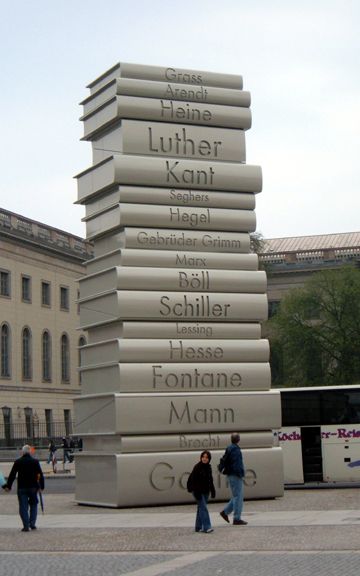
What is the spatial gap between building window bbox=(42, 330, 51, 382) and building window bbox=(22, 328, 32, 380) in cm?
290

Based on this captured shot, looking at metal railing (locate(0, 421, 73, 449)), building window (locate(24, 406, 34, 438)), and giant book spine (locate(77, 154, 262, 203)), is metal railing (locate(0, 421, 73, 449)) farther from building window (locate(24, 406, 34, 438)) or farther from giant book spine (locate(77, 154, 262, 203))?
giant book spine (locate(77, 154, 262, 203))

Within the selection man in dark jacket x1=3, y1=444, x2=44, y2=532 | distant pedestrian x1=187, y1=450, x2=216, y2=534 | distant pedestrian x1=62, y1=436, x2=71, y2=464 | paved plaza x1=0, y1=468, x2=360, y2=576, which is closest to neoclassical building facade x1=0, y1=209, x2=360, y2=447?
distant pedestrian x1=62, y1=436, x2=71, y2=464

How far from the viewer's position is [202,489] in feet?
74.4

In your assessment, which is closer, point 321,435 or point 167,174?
point 167,174

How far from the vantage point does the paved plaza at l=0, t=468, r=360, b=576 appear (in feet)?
55.6

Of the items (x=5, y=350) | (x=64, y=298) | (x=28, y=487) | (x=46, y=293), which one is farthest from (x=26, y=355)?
(x=28, y=487)

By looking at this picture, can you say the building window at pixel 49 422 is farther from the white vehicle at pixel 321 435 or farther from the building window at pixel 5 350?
the white vehicle at pixel 321 435

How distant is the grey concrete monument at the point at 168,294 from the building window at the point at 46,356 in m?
59.6

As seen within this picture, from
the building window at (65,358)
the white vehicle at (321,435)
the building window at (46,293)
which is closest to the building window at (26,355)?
the building window at (46,293)

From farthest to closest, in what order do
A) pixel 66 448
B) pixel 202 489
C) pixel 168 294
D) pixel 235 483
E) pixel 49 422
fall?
pixel 49 422, pixel 66 448, pixel 168 294, pixel 235 483, pixel 202 489

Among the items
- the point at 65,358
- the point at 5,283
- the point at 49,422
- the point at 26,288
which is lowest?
the point at 49,422

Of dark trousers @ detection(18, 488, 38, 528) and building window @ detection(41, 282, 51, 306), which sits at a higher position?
building window @ detection(41, 282, 51, 306)

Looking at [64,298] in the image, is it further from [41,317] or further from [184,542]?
[184,542]

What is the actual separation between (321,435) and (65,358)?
5987cm
